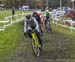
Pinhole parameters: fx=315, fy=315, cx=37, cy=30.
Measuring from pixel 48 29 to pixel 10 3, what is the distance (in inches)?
3078

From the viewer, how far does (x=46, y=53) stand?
37.2 feet

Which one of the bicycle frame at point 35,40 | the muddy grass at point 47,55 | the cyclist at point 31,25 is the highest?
the cyclist at point 31,25

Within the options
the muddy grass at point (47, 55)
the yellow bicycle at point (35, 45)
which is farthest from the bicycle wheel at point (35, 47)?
the muddy grass at point (47, 55)

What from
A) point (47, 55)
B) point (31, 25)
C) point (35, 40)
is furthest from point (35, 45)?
point (31, 25)

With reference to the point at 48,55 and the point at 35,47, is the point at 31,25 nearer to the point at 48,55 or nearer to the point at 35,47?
the point at 35,47

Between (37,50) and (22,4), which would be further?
(22,4)

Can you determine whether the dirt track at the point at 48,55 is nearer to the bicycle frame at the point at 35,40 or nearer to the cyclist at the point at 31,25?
the bicycle frame at the point at 35,40

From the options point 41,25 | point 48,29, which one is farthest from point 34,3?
point 41,25

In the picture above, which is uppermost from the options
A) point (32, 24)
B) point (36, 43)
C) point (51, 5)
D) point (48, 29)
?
point (32, 24)

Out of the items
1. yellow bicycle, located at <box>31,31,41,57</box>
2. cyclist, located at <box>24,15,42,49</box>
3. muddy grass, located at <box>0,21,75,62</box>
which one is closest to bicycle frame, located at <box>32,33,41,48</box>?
yellow bicycle, located at <box>31,31,41,57</box>

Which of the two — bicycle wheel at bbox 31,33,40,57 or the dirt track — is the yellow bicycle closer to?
bicycle wheel at bbox 31,33,40,57

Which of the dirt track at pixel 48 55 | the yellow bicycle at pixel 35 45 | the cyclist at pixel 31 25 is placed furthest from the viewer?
the yellow bicycle at pixel 35 45

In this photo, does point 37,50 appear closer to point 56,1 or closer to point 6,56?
point 6,56

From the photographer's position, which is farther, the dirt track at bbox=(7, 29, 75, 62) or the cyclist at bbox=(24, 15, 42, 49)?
the cyclist at bbox=(24, 15, 42, 49)
